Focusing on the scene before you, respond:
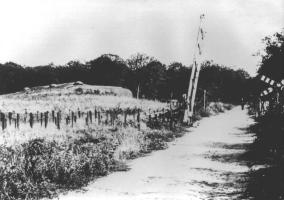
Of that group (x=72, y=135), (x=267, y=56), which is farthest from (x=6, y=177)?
(x=267, y=56)

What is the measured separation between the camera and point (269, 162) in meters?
13.9

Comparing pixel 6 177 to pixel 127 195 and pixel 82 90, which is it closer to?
pixel 127 195

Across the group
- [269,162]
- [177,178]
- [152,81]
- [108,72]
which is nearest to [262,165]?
[269,162]

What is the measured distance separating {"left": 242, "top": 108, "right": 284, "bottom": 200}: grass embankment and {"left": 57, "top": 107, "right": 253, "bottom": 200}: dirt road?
0.45m

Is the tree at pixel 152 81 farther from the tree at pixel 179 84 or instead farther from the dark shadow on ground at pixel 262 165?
the dark shadow on ground at pixel 262 165

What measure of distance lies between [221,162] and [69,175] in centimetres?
616

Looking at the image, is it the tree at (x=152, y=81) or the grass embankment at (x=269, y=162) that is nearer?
the grass embankment at (x=269, y=162)

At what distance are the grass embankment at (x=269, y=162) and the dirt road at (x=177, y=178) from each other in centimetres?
45

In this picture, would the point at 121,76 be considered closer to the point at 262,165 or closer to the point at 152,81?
the point at 152,81

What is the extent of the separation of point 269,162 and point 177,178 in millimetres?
3102

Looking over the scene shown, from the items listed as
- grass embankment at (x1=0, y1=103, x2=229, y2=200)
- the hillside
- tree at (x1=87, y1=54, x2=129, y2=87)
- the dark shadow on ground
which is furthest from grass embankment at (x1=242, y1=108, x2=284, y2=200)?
tree at (x1=87, y1=54, x2=129, y2=87)


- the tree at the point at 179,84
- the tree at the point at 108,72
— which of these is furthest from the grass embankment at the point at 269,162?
the tree at the point at 108,72

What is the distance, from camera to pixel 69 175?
1125 centimetres

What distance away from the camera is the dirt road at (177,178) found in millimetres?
10406
